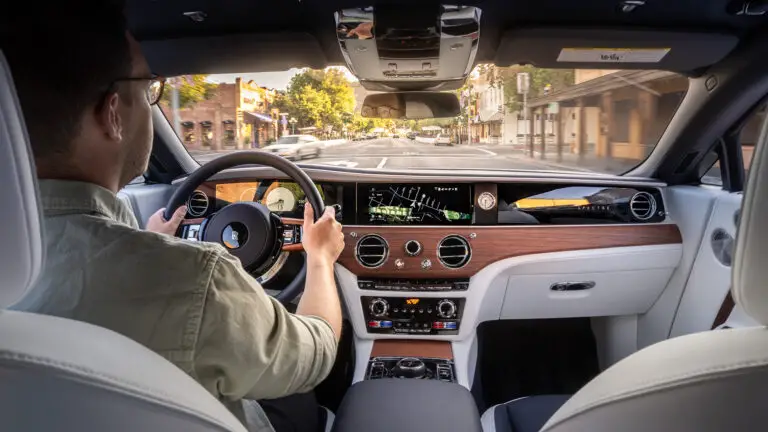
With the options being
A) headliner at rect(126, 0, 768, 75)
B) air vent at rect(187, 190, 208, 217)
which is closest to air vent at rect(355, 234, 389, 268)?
air vent at rect(187, 190, 208, 217)

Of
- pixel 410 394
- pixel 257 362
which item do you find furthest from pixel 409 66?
pixel 257 362

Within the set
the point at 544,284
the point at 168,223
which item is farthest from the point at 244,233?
the point at 544,284

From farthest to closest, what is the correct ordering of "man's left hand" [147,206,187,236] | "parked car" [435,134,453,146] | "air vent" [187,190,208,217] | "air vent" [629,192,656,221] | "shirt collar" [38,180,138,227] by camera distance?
"parked car" [435,134,453,146] < "air vent" [629,192,656,221] < "air vent" [187,190,208,217] < "man's left hand" [147,206,187,236] < "shirt collar" [38,180,138,227]

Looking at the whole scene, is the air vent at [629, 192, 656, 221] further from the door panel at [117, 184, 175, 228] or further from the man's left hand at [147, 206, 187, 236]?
the door panel at [117, 184, 175, 228]

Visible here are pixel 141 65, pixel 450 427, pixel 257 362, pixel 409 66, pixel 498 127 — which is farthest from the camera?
pixel 498 127

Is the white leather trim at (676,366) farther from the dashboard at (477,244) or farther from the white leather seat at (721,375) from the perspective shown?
the dashboard at (477,244)

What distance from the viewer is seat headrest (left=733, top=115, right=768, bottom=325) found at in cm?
89

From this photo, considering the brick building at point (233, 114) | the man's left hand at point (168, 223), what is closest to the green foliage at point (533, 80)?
the brick building at point (233, 114)

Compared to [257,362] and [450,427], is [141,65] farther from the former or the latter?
[450,427]

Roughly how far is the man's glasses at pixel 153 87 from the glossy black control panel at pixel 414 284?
185cm

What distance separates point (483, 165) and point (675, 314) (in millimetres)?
1427

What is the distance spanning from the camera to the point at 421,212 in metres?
3.41

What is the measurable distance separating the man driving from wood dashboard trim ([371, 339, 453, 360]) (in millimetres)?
1896

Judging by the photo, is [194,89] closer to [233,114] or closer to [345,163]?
[233,114]
